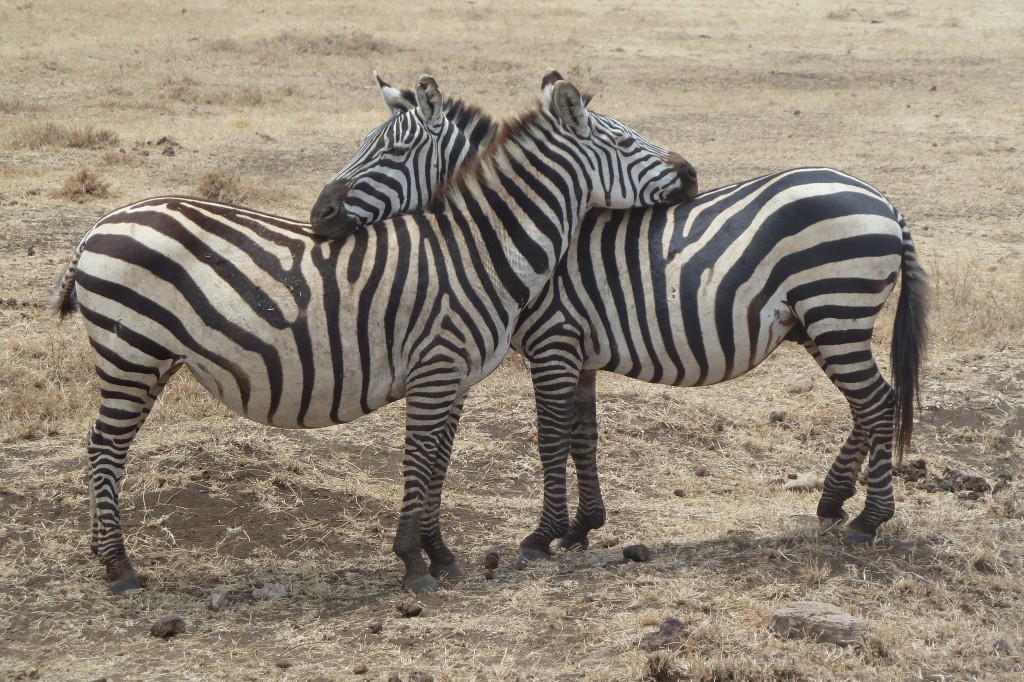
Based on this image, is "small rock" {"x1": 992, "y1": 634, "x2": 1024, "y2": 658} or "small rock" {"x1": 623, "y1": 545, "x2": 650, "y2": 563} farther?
"small rock" {"x1": 623, "y1": 545, "x2": 650, "y2": 563}

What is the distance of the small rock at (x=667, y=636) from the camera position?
181 inches

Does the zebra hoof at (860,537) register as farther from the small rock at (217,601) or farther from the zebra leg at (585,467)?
the small rock at (217,601)

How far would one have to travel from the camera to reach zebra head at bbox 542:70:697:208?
5.95 m

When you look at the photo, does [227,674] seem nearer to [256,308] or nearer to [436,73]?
[256,308]

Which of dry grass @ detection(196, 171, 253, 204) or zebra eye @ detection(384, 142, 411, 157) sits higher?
zebra eye @ detection(384, 142, 411, 157)

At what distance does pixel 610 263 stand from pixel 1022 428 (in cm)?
373

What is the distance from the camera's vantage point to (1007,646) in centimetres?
467

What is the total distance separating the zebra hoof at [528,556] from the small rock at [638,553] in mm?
498

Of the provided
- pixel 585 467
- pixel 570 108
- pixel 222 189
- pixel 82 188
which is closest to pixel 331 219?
pixel 570 108

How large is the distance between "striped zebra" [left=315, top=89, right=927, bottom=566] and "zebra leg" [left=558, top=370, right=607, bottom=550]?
246mm

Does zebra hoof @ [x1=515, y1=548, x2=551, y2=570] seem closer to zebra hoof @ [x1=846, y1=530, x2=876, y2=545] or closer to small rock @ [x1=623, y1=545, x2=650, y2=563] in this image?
small rock @ [x1=623, y1=545, x2=650, y2=563]

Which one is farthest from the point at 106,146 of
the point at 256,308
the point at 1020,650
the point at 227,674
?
the point at 1020,650

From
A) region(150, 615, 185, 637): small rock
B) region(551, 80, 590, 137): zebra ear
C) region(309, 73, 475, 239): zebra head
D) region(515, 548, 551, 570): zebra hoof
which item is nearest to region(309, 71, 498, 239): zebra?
region(309, 73, 475, 239): zebra head

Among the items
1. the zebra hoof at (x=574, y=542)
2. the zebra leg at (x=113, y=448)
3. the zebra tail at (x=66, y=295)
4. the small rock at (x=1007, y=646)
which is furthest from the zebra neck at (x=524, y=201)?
the small rock at (x=1007, y=646)
